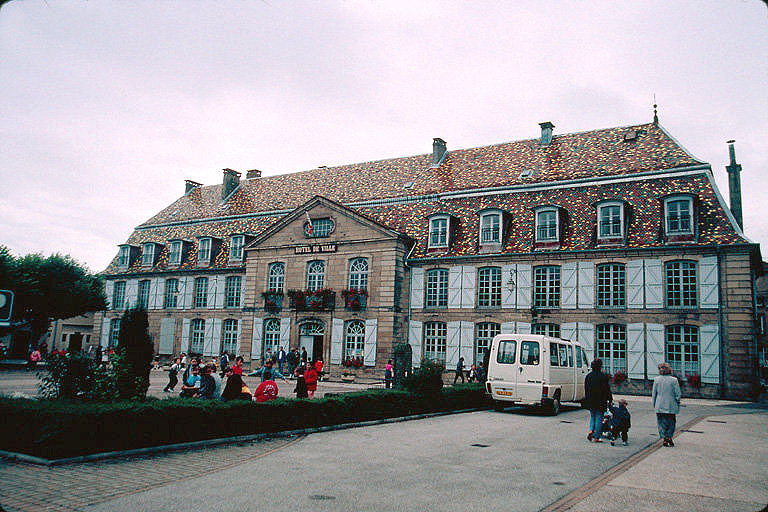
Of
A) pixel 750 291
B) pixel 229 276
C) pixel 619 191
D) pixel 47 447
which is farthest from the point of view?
pixel 229 276

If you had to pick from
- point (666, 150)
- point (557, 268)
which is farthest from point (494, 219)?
point (666, 150)

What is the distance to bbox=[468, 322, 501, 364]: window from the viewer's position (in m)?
31.0

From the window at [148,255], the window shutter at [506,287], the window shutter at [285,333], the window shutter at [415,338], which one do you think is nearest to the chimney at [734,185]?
the window shutter at [506,287]

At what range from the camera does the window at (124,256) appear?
45.4 metres

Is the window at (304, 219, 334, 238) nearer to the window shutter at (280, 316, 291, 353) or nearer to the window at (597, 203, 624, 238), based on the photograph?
the window shutter at (280, 316, 291, 353)

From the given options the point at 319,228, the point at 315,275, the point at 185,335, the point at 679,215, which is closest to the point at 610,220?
the point at 679,215

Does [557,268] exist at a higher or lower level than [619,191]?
lower

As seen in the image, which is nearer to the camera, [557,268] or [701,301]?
[701,301]

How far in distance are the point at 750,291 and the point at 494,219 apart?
39.5 ft

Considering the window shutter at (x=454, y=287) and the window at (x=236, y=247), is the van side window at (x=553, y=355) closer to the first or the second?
the window shutter at (x=454, y=287)

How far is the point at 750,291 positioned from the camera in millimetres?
25281

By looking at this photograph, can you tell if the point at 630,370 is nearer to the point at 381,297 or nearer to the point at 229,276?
the point at 381,297

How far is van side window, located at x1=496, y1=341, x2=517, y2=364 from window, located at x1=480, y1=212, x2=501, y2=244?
41.1ft

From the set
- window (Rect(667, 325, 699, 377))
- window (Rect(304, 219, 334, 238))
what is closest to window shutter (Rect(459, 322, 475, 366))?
window (Rect(667, 325, 699, 377))
